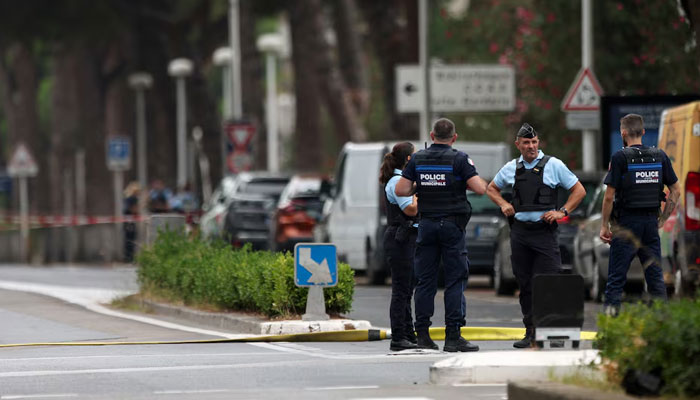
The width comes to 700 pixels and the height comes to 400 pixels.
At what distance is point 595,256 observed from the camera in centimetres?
2150

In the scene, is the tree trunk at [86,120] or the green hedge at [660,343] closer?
the green hedge at [660,343]

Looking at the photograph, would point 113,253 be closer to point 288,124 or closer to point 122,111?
point 122,111

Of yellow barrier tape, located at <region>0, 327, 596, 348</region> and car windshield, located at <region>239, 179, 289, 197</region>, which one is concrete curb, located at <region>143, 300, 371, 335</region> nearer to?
yellow barrier tape, located at <region>0, 327, 596, 348</region>

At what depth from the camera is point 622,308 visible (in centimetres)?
1038

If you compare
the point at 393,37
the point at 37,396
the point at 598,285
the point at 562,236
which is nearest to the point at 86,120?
the point at 393,37

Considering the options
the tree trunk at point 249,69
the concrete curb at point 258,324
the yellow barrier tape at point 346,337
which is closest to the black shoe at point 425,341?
the yellow barrier tape at point 346,337

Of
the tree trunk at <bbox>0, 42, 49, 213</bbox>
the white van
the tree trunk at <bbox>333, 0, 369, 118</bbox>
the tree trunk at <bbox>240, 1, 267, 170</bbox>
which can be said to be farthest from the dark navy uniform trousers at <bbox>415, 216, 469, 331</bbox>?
the tree trunk at <bbox>0, 42, 49, 213</bbox>

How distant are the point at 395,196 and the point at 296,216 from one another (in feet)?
49.6

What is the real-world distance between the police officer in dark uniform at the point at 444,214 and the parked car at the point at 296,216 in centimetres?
1470

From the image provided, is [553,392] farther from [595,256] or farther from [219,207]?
[219,207]

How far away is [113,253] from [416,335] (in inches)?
989

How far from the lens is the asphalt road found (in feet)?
38.5

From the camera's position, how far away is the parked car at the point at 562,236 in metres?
22.6

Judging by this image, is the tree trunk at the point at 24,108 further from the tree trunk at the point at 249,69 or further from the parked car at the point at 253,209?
the parked car at the point at 253,209
